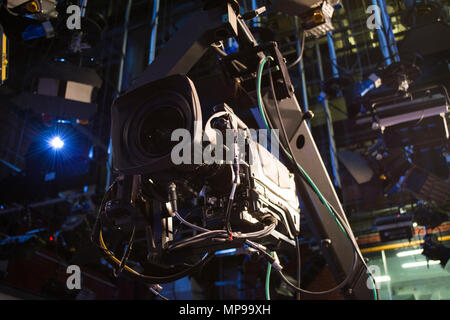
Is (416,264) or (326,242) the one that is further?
(416,264)

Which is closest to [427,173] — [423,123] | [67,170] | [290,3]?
[423,123]

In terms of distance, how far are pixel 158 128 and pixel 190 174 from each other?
0.16 metres

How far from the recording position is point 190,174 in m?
1.12

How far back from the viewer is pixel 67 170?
516 cm

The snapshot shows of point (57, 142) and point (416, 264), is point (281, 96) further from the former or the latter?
point (416, 264)

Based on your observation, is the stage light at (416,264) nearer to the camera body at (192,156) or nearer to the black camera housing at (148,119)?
the camera body at (192,156)

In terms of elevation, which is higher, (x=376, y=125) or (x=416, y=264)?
(x=376, y=125)

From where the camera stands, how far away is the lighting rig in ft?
3.56

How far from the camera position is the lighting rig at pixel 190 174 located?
1.08 m

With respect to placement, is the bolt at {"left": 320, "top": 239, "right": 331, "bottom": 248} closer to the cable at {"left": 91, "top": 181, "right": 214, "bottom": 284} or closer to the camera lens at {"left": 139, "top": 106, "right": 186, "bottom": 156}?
the cable at {"left": 91, "top": 181, "right": 214, "bottom": 284}

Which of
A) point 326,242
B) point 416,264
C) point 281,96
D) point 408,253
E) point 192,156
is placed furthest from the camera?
point 408,253

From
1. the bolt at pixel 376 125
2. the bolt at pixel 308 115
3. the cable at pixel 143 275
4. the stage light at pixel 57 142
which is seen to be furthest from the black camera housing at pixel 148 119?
the stage light at pixel 57 142

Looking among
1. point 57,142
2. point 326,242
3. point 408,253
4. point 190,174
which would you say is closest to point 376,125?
point 326,242

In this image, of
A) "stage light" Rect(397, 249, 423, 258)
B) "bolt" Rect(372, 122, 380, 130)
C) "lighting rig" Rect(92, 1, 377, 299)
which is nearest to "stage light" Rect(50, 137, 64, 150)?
"bolt" Rect(372, 122, 380, 130)
